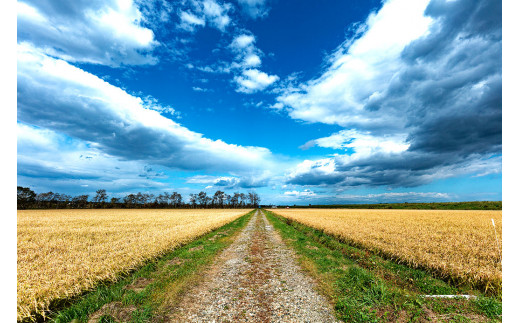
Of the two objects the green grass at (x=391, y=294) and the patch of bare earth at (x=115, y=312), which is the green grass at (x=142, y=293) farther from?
the green grass at (x=391, y=294)

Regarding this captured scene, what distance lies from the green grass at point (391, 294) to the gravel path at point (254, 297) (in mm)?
701

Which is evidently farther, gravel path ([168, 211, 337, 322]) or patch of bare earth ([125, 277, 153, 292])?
patch of bare earth ([125, 277, 153, 292])

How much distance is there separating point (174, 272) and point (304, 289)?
236 inches

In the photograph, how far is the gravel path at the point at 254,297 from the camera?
5922 millimetres

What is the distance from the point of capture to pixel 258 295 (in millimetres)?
7242

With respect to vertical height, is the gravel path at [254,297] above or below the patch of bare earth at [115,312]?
below

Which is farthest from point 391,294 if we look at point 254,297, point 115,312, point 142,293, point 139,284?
point 139,284

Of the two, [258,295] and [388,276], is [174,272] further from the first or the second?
[388,276]

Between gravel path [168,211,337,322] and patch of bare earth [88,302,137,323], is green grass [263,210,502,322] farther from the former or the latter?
patch of bare earth [88,302,137,323]

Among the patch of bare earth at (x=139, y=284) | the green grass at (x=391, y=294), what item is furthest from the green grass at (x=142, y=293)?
the green grass at (x=391, y=294)

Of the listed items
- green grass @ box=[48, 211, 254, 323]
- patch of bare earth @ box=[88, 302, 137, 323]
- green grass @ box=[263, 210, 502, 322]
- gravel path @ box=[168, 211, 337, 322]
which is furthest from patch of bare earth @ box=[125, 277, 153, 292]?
green grass @ box=[263, 210, 502, 322]

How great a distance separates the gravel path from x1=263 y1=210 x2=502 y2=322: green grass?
701 mm

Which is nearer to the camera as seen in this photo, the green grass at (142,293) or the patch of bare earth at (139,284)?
the green grass at (142,293)

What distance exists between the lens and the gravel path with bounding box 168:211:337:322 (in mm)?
5922
